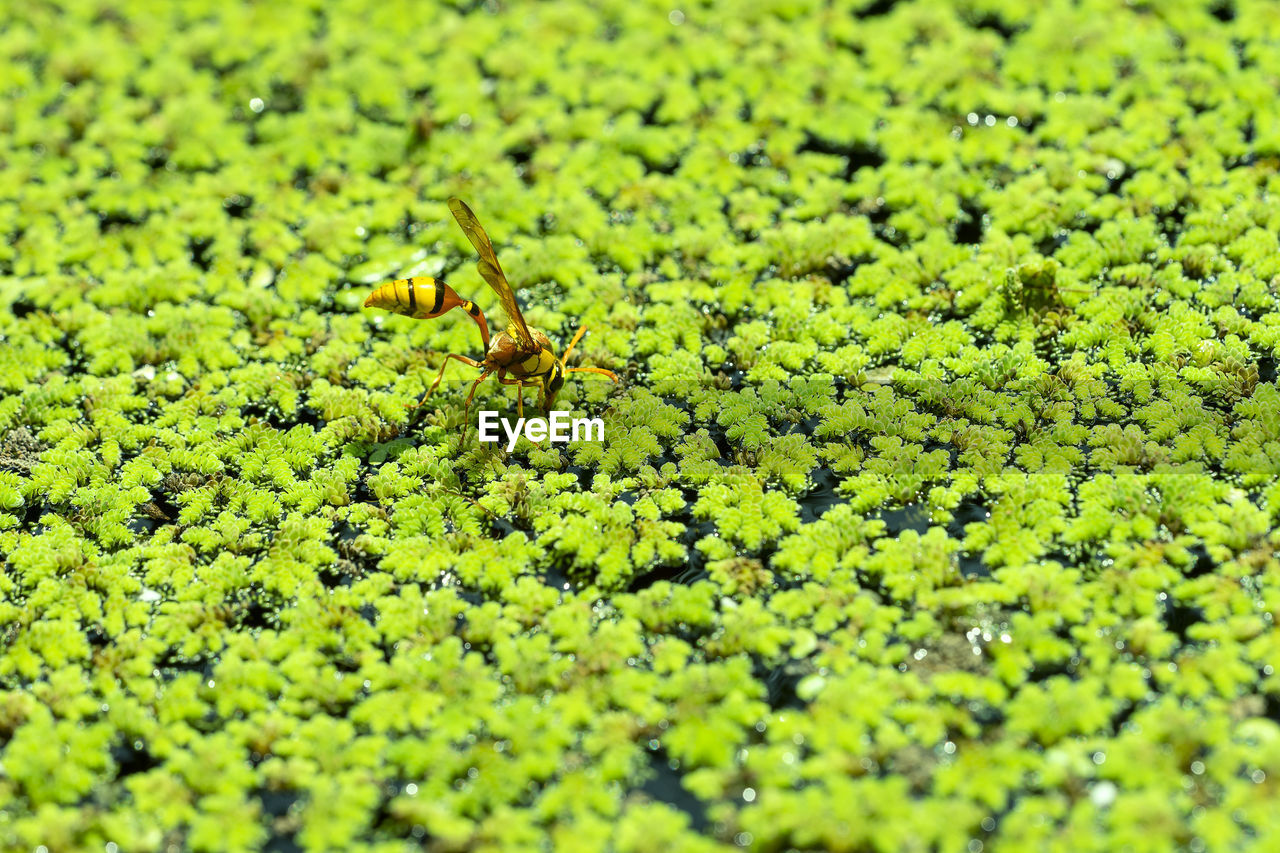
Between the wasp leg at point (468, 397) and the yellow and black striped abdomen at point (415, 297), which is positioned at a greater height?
the yellow and black striped abdomen at point (415, 297)

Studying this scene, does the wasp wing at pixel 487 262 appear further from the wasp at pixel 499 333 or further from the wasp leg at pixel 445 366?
the wasp leg at pixel 445 366

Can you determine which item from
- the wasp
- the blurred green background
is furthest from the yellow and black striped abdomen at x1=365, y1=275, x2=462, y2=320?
the blurred green background

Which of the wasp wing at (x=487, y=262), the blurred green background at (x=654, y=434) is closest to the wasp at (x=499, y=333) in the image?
the wasp wing at (x=487, y=262)

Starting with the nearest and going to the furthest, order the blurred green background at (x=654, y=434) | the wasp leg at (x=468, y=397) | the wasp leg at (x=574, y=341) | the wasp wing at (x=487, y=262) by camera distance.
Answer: the blurred green background at (x=654, y=434) < the wasp wing at (x=487, y=262) < the wasp leg at (x=468, y=397) < the wasp leg at (x=574, y=341)

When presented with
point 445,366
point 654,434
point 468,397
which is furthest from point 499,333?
point 654,434

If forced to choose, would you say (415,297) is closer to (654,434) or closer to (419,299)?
(419,299)

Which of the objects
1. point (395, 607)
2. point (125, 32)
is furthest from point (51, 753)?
point (125, 32)
